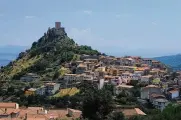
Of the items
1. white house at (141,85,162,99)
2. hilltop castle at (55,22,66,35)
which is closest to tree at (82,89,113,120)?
white house at (141,85,162,99)

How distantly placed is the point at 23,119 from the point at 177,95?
90.4ft

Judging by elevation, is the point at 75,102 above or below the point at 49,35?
below

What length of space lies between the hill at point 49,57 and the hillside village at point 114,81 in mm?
1168

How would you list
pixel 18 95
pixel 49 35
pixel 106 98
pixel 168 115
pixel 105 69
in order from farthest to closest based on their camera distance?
pixel 49 35, pixel 105 69, pixel 18 95, pixel 106 98, pixel 168 115

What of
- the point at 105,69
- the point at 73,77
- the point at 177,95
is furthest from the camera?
the point at 105,69

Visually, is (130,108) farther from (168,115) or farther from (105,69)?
(105,69)

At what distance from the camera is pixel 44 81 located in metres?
73.1

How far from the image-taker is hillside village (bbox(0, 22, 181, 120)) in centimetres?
5703

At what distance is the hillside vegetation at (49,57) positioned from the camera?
79.2 meters

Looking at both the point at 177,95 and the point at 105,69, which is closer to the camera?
the point at 177,95

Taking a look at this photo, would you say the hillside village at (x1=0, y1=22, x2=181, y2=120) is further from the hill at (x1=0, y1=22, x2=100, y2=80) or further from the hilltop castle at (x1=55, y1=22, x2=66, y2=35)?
the hilltop castle at (x1=55, y1=22, x2=66, y2=35)

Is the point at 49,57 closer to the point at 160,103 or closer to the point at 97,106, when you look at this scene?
the point at 160,103

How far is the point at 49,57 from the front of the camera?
3329 inches

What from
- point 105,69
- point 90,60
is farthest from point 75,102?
point 90,60
